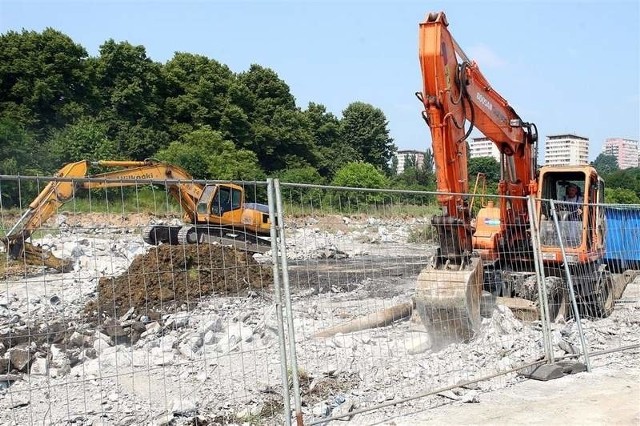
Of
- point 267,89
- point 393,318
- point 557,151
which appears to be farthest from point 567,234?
point 557,151

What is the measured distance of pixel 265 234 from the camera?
52.2 ft

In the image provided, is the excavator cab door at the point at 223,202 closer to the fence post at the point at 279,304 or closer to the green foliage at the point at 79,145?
the fence post at the point at 279,304

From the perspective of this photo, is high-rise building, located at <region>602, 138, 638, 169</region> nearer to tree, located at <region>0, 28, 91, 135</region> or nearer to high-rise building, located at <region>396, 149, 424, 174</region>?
high-rise building, located at <region>396, 149, 424, 174</region>

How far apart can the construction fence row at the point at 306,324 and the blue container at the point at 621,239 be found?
1.37 metres

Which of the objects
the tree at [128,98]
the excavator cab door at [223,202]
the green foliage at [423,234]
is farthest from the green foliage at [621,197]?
the green foliage at [423,234]

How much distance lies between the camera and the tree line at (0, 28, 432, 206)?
35.1m

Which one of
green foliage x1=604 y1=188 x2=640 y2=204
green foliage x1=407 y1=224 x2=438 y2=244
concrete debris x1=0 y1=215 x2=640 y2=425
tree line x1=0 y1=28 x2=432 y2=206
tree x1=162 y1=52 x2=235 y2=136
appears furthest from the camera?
tree x1=162 y1=52 x2=235 y2=136

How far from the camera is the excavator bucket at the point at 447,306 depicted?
7195 mm

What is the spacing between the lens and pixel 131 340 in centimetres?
762

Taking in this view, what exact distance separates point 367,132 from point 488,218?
5566cm

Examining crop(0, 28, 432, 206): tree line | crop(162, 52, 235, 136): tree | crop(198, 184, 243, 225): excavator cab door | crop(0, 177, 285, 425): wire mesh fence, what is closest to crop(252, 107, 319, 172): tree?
crop(0, 28, 432, 206): tree line

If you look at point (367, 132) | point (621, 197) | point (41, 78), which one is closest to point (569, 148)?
point (367, 132)

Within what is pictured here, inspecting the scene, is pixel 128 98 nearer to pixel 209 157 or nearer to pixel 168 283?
pixel 209 157

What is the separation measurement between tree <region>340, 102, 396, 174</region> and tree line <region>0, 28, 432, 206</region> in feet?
19.2
